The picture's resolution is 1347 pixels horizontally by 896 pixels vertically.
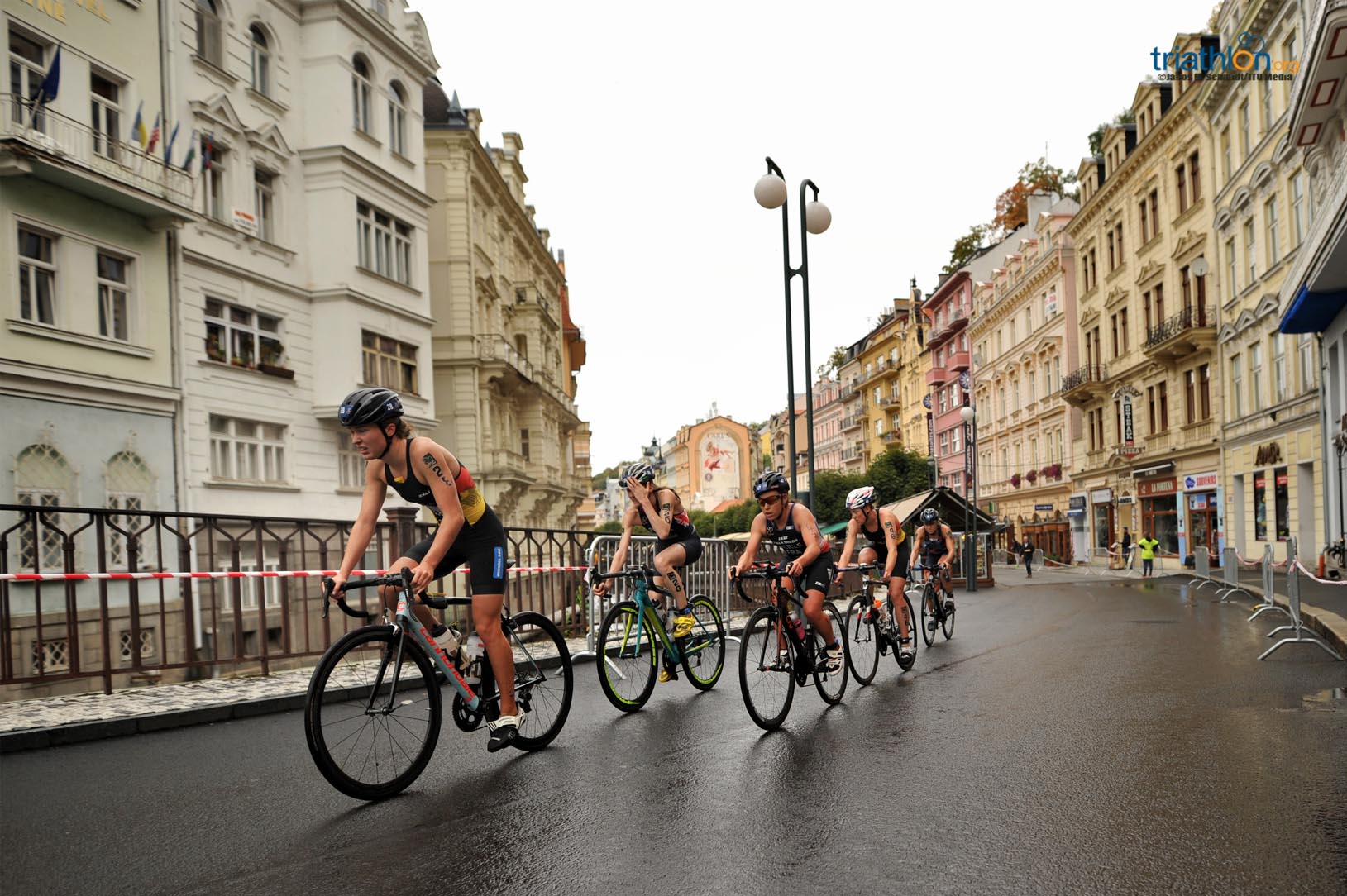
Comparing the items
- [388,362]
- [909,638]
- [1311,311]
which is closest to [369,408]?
[909,638]

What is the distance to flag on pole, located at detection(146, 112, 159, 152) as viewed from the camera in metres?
21.6

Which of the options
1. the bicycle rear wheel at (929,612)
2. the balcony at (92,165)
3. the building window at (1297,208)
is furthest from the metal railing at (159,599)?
the building window at (1297,208)

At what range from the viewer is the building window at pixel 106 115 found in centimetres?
2052

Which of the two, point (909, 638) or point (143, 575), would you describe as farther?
point (909, 638)

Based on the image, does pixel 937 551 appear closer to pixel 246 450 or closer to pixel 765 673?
pixel 765 673

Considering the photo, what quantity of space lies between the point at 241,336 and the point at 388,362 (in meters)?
4.69

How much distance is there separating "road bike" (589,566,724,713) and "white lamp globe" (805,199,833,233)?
869 centimetres

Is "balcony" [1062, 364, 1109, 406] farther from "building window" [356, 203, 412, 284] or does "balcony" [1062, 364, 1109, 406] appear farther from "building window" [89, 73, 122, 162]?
"building window" [89, 73, 122, 162]

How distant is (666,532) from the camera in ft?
29.6

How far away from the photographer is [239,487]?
23781mm

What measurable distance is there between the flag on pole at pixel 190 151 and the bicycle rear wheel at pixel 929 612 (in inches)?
668

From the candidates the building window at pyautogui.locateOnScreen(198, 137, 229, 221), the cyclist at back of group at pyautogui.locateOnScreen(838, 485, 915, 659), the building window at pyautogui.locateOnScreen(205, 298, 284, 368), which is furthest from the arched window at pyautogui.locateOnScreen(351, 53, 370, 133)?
the cyclist at back of group at pyautogui.locateOnScreen(838, 485, 915, 659)

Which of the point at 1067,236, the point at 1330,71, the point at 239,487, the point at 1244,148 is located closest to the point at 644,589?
the point at 239,487

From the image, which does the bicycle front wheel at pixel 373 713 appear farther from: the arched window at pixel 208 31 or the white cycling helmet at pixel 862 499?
the arched window at pixel 208 31
